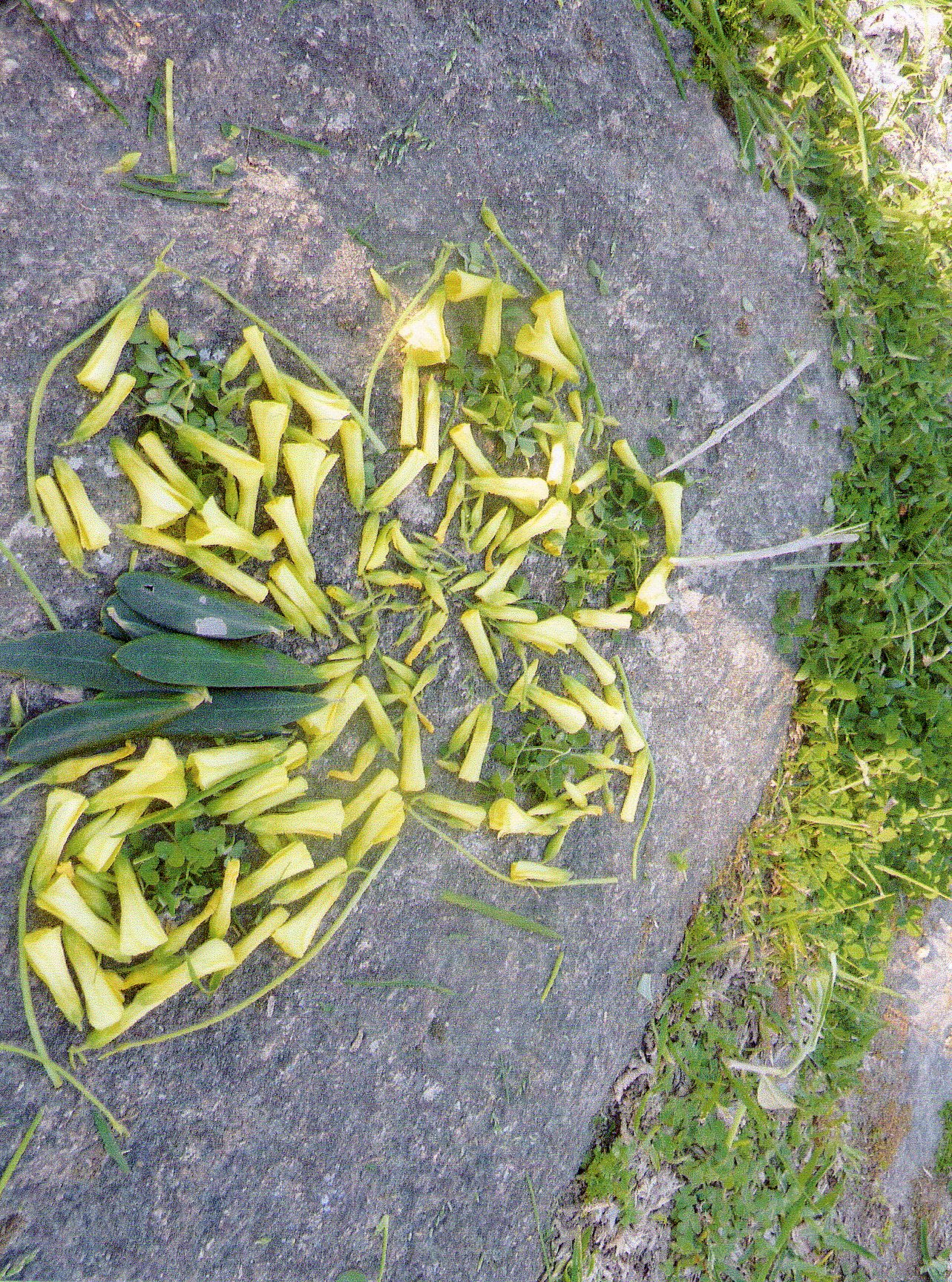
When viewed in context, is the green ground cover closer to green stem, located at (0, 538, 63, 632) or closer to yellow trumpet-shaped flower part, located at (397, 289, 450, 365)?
yellow trumpet-shaped flower part, located at (397, 289, 450, 365)

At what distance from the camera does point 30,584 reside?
156 centimetres

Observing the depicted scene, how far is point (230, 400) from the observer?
1.63 m

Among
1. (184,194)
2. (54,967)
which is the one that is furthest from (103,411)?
(54,967)

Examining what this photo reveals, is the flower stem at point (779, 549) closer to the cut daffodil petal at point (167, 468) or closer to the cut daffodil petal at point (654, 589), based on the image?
the cut daffodil petal at point (654, 589)

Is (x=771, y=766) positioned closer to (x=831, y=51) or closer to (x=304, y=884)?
(x=304, y=884)

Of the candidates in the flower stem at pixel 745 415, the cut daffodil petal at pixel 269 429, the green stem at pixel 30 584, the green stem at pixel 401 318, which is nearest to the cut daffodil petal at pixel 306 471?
the cut daffodil petal at pixel 269 429

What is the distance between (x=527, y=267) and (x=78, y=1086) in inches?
75.2

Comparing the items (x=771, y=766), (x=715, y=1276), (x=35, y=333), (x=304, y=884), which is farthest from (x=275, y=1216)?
(x=35, y=333)

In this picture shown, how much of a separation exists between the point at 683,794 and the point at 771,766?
326mm

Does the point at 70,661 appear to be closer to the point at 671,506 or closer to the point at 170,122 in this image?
the point at 170,122

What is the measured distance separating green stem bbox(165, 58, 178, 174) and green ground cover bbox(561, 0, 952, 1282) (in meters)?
1.30

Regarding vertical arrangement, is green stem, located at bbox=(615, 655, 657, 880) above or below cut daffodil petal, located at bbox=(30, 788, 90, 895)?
below

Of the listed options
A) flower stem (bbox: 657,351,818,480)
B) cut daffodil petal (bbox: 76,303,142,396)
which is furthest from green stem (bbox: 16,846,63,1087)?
flower stem (bbox: 657,351,818,480)

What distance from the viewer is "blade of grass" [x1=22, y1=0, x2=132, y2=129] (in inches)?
61.3
